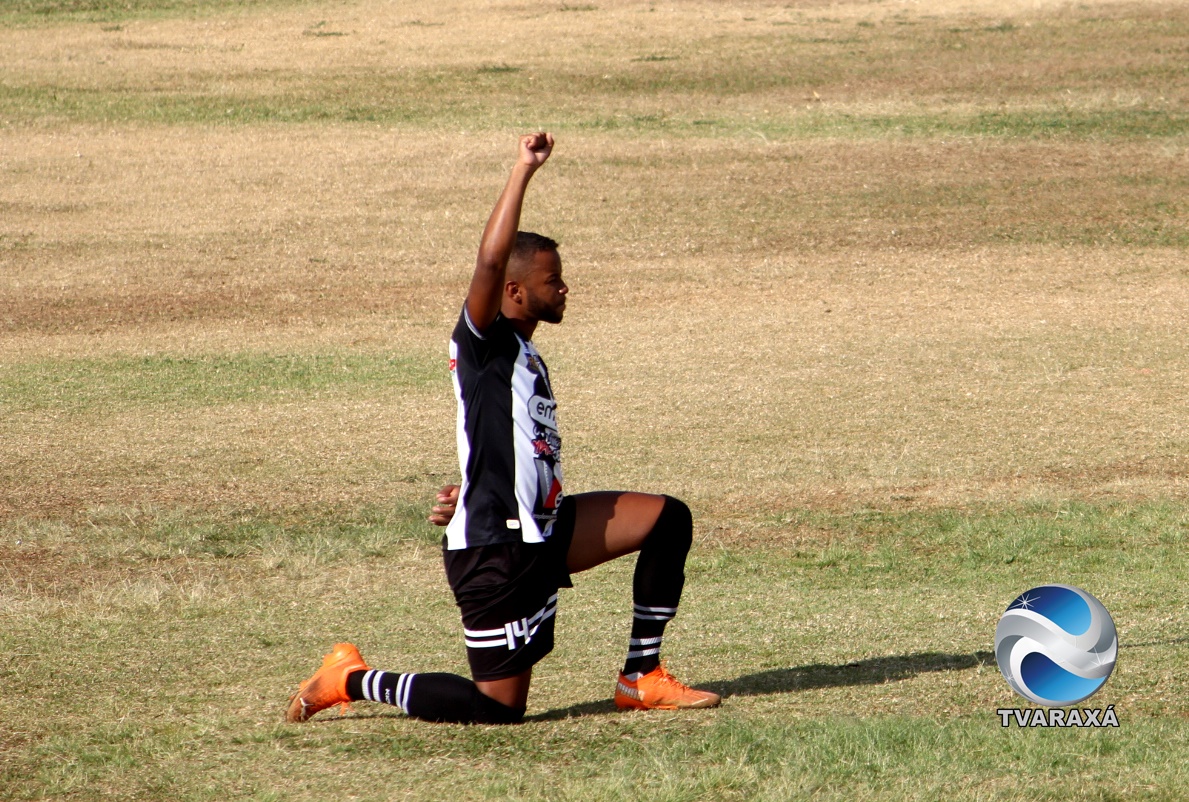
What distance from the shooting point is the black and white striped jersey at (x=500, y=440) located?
183 inches

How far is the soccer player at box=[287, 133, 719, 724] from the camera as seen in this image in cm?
466

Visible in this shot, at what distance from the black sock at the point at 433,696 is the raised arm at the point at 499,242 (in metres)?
Result: 1.20

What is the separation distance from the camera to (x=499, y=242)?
174 inches

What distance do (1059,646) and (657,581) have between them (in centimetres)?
131

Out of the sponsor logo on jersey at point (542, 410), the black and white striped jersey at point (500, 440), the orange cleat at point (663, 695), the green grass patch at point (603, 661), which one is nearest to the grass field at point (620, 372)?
the green grass patch at point (603, 661)

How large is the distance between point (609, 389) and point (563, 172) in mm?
8781

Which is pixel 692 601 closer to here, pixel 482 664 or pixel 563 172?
pixel 482 664

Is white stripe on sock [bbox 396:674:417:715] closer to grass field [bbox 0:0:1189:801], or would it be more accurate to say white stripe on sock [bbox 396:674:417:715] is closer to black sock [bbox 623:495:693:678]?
grass field [bbox 0:0:1189:801]

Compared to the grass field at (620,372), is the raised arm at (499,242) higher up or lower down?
higher up

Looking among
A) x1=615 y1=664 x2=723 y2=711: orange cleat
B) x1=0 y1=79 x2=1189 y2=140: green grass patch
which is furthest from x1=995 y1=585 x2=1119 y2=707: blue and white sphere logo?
x1=0 y1=79 x2=1189 y2=140: green grass patch

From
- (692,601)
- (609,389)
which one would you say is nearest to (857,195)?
(609,389)

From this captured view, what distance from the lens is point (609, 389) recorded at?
469 inches

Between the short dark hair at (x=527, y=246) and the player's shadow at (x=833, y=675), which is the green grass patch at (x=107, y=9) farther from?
the player's shadow at (x=833, y=675)

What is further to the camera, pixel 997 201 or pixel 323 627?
pixel 997 201
